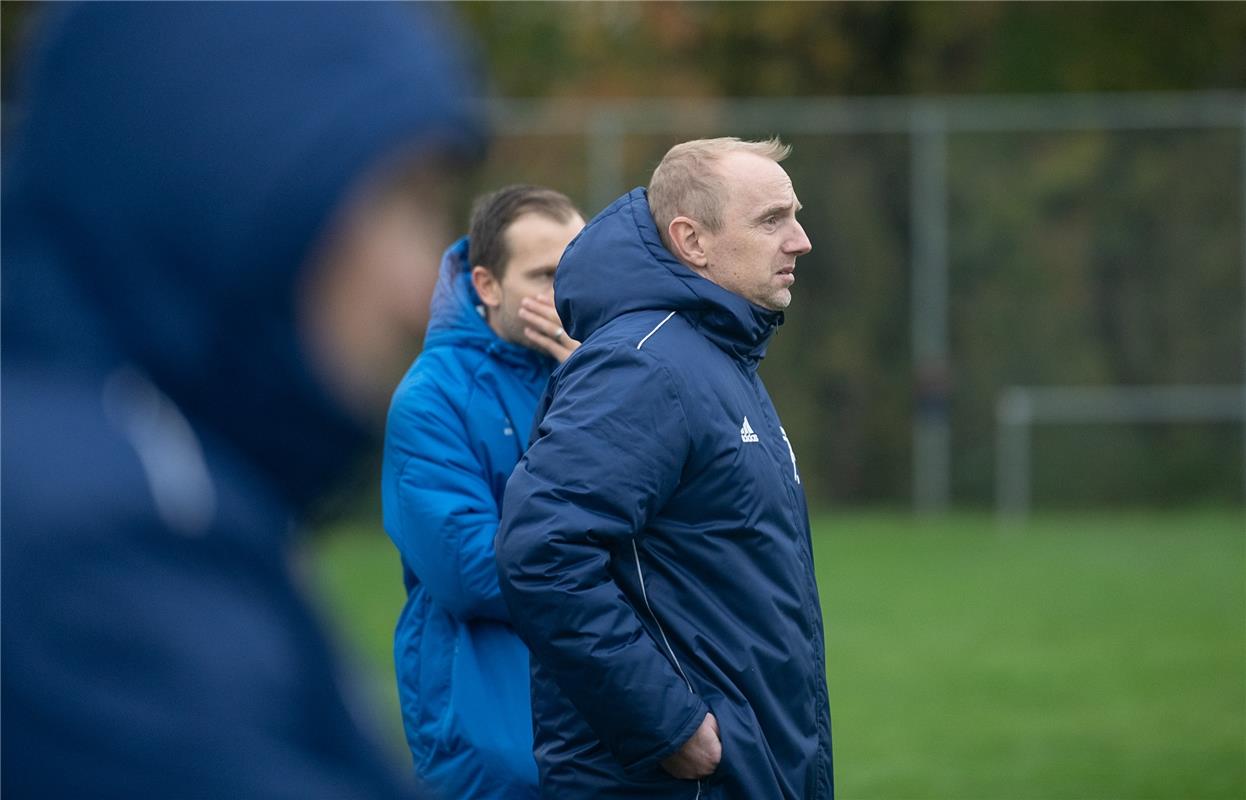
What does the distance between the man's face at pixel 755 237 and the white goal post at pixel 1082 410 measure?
10.2 m

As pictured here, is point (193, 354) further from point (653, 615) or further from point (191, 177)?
point (653, 615)

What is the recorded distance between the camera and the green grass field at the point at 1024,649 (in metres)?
6.42

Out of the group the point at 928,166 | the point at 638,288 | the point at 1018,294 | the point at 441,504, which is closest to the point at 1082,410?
the point at 1018,294

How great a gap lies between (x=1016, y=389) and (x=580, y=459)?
10.7m

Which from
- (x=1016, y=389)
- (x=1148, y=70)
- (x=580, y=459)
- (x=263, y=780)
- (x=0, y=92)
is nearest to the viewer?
(x=263, y=780)

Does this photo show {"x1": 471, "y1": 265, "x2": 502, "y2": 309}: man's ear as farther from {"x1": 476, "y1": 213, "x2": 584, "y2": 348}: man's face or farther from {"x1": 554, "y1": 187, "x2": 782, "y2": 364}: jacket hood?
{"x1": 554, "y1": 187, "x2": 782, "y2": 364}: jacket hood

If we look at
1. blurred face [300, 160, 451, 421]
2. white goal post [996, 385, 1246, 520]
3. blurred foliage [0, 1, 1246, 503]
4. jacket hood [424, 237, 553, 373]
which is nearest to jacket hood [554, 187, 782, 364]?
jacket hood [424, 237, 553, 373]

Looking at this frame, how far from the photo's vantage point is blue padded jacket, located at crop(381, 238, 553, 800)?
347 cm

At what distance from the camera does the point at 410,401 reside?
12.0 ft

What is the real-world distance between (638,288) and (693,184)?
0.88ft

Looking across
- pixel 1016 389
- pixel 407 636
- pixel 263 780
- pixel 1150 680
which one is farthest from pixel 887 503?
pixel 263 780

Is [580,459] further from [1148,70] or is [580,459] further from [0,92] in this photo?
[1148,70]

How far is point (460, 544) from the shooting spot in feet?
11.4

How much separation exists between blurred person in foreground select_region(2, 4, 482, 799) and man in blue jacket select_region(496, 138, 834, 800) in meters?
1.90
